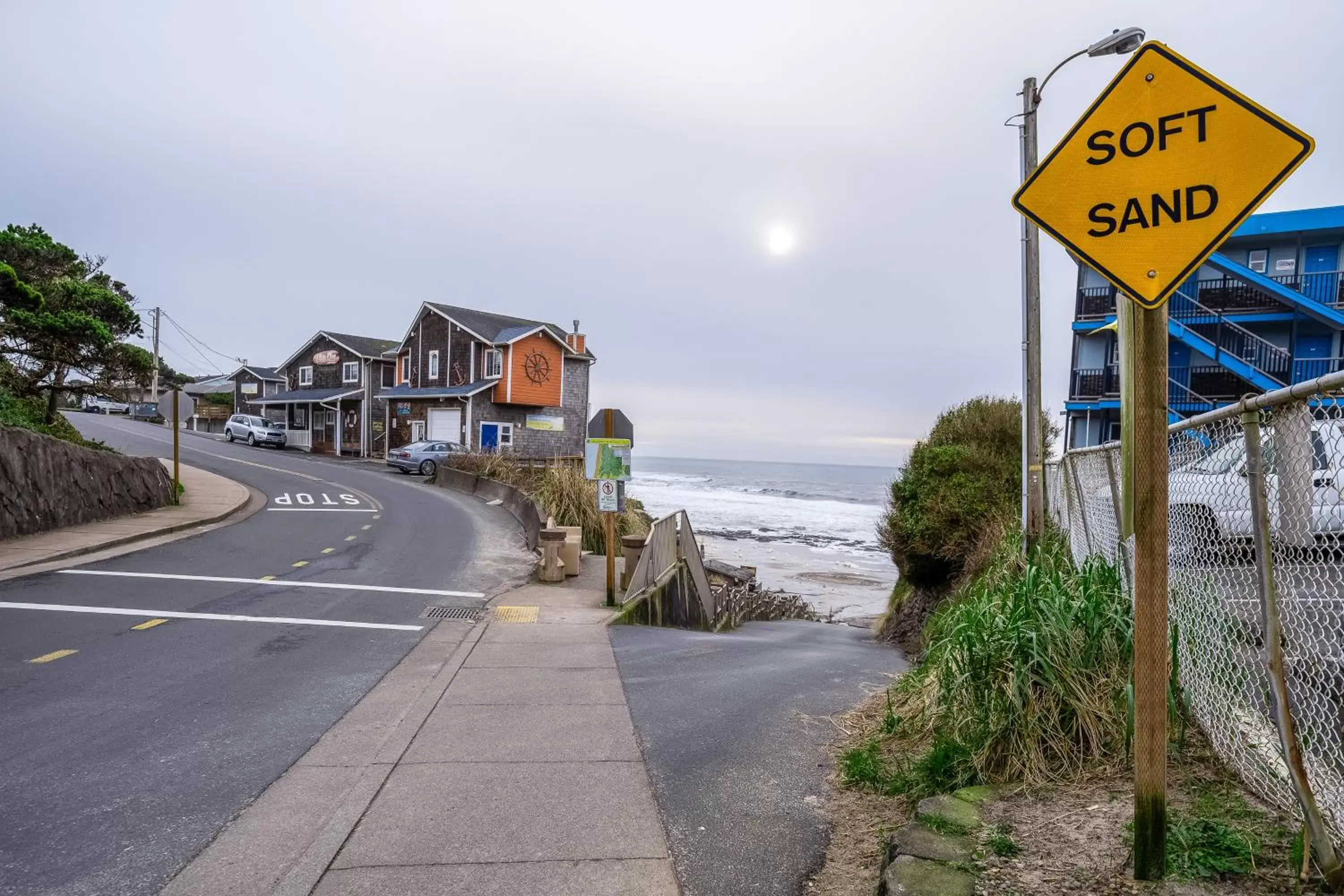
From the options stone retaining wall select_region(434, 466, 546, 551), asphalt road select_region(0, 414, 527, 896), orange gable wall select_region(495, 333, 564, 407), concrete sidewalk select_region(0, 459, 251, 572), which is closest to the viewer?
asphalt road select_region(0, 414, 527, 896)

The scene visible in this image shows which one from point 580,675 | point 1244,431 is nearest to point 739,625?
point 580,675

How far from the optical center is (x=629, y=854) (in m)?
3.63

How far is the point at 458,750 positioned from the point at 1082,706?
3.49 metres

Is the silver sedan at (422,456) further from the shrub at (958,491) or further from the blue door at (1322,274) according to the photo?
the blue door at (1322,274)

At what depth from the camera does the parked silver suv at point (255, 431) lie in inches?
1827

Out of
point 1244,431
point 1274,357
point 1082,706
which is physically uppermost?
point 1274,357

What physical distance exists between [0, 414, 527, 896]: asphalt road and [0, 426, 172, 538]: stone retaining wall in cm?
236

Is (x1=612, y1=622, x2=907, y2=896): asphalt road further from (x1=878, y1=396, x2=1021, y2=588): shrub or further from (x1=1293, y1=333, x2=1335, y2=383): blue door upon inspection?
(x1=1293, y1=333, x2=1335, y2=383): blue door

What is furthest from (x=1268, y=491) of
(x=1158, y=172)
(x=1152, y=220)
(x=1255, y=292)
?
(x=1255, y=292)

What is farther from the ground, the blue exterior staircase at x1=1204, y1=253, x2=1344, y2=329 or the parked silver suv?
the blue exterior staircase at x1=1204, y1=253, x2=1344, y2=329

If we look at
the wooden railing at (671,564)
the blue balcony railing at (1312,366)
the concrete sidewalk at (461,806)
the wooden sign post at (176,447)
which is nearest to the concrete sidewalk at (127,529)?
the wooden sign post at (176,447)

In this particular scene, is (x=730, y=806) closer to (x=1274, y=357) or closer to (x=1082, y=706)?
(x=1082, y=706)

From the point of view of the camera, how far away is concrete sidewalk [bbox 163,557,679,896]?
341cm

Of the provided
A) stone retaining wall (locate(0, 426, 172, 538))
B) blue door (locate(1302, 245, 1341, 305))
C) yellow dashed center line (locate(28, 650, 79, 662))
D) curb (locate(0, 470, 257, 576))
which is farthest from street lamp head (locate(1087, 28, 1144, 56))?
blue door (locate(1302, 245, 1341, 305))
